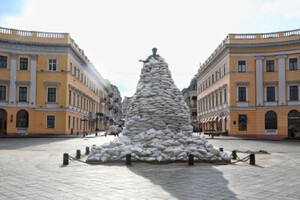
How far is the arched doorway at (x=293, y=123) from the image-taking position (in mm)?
41875

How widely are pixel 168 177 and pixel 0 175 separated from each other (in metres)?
5.15

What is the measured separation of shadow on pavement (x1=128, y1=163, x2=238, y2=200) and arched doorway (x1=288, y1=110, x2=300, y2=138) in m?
32.4

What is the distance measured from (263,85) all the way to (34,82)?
28.9m

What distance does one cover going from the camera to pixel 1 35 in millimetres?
42438

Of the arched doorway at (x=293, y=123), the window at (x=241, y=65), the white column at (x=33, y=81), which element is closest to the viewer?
the arched doorway at (x=293, y=123)

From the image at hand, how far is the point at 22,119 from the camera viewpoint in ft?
142

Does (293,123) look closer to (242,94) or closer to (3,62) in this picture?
(242,94)

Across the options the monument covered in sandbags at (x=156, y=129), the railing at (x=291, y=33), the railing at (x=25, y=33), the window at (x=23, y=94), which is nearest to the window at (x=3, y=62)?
the window at (x=23, y=94)

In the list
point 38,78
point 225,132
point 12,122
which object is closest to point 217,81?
point 225,132

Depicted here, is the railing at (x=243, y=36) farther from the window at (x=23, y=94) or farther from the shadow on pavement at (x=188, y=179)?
the shadow on pavement at (x=188, y=179)

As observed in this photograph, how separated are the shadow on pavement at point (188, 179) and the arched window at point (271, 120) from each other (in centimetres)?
3229

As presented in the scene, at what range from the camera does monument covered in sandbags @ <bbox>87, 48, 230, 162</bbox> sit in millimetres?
14117

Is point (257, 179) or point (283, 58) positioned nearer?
point (257, 179)

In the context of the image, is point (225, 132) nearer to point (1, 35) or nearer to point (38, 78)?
point (38, 78)
